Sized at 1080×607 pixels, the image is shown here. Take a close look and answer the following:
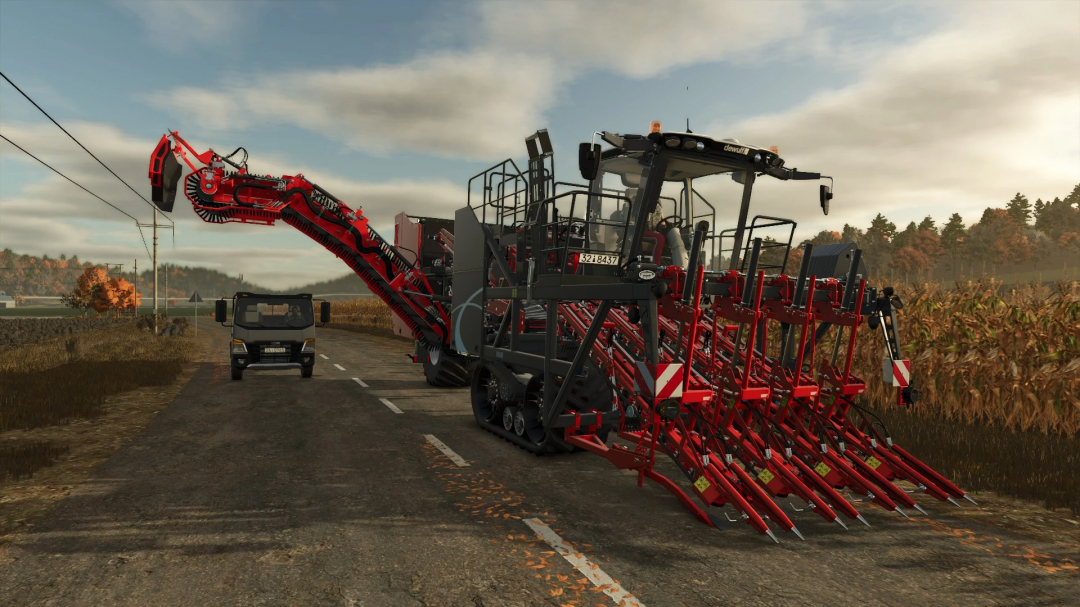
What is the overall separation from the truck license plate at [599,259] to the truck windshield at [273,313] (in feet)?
33.6

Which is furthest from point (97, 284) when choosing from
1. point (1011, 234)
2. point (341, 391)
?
point (1011, 234)

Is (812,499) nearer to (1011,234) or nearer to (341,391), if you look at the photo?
(341,391)

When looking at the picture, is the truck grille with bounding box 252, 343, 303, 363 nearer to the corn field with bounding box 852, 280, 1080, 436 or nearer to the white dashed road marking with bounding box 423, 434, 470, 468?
the white dashed road marking with bounding box 423, 434, 470, 468

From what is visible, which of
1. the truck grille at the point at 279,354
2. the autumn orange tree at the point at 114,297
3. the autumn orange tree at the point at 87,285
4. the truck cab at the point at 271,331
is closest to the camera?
the truck cab at the point at 271,331

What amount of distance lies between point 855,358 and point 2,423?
560 inches

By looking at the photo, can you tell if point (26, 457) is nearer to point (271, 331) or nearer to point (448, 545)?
point (448, 545)

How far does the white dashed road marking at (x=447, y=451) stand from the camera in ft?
25.0

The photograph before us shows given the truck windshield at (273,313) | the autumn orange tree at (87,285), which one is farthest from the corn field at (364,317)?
the autumn orange tree at (87,285)

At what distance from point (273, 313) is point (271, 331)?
2.16 ft

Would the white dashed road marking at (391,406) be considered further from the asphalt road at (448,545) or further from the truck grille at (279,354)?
the truck grille at (279,354)

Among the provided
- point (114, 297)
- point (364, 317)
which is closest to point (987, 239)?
point (364, 317)

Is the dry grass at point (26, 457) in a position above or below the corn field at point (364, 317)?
below

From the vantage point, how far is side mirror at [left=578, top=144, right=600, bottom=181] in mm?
6566

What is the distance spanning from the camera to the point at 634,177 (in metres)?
7.58
